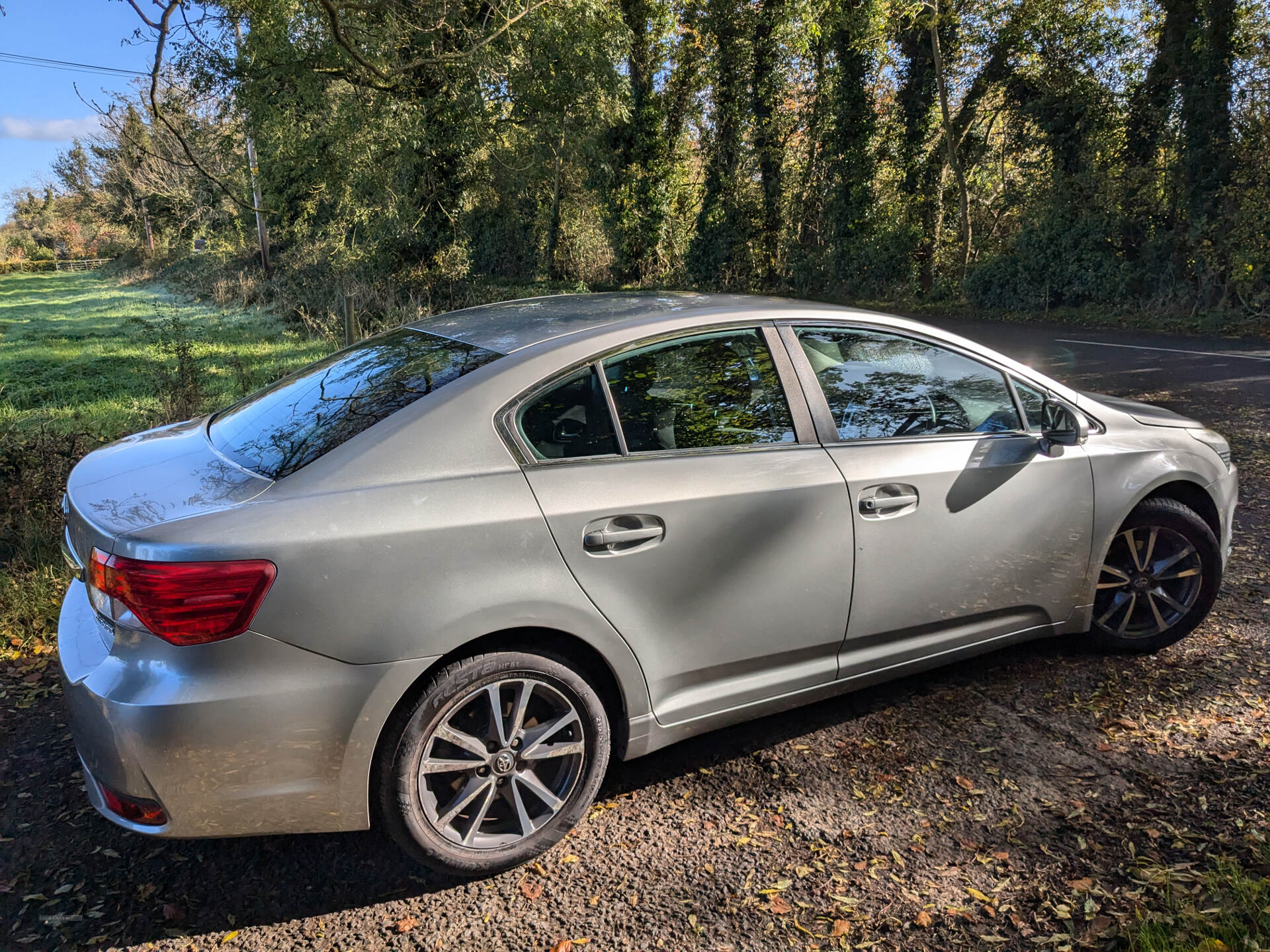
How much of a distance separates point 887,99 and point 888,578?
22.8m

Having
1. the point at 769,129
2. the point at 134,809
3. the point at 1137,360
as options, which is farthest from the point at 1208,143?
the point at 134,809

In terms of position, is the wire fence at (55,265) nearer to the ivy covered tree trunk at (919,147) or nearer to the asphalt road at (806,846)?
the ivy covered tree trunk at (919,147)

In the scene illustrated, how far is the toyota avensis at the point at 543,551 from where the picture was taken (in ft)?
7.63

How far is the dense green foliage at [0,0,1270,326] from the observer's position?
15.1 metres

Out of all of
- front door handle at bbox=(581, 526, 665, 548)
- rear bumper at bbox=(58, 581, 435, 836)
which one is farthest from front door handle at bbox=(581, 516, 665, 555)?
rear bumper at bbox=(58, 581, 435, 836)

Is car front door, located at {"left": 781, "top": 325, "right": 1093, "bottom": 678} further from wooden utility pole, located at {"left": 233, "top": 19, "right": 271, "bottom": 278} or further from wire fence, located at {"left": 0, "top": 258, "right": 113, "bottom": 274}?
wire fence, located at {"left": 0, "top": 258, "right": 113, "bottom": 274}

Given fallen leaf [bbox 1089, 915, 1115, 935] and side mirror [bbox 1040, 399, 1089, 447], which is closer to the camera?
fallen leaf [bbox 1089, 915, 1115, 935]

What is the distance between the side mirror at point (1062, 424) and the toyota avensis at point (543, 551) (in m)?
0.02

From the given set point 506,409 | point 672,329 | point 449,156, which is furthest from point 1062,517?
point 449,156

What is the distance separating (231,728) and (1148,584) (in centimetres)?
365

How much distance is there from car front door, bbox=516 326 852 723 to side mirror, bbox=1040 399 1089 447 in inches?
42.0

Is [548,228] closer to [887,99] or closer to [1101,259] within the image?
[887,99]

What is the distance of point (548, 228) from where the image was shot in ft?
100

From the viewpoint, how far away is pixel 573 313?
11.1 ft
